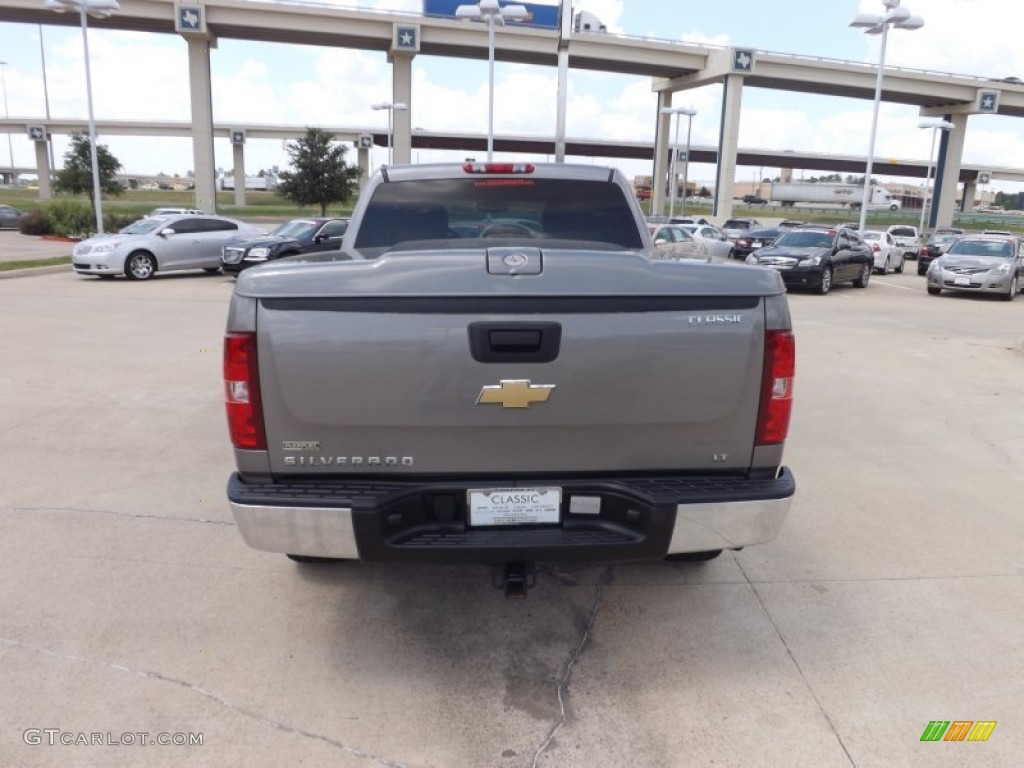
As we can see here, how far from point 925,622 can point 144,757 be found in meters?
3.48

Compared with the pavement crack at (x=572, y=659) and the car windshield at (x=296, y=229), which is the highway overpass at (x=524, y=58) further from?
the pavement crack at (x=572, y=659)

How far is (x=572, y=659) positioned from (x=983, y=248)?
74.3 ft

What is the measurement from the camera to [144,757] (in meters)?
2.85

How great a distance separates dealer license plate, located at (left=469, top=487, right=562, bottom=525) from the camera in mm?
3049

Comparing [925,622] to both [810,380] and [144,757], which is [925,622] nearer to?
[144,757]

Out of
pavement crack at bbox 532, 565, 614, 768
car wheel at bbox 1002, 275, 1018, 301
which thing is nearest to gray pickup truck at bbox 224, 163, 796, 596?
pavement crack at bbox 532, 565, 614, 768

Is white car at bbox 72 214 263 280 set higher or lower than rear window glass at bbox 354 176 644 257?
lower

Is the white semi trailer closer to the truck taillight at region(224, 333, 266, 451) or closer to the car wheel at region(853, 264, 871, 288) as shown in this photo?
the car wheel at region(853, 264, 871, 288)

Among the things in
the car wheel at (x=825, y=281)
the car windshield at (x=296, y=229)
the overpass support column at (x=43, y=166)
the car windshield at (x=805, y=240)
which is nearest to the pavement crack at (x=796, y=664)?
the car wheel at (x=825, y=281)

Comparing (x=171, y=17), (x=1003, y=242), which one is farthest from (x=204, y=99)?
(x=1003, y=242)

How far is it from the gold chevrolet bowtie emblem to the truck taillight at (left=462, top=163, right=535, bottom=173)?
1842 mm

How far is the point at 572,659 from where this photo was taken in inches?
139

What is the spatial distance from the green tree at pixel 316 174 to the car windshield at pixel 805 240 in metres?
31.0

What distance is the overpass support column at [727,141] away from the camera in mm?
51344
